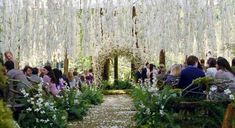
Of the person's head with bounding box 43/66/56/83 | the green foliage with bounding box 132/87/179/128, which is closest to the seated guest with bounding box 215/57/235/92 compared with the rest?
the green foliage with bounding box 132/87/179/128

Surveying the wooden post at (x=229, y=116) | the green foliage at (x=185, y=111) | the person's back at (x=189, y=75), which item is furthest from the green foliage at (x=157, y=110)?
the wooden post at (x=229, y=116)

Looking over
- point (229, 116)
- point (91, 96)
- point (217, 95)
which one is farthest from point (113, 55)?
point (229, 116)

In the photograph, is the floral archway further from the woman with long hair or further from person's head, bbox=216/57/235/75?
person's head, bbox=216/57/235/75

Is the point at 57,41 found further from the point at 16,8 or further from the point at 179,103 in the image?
the point at 179,103

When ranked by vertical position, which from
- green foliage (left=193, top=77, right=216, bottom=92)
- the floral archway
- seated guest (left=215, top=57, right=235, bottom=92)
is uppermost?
the floral archway

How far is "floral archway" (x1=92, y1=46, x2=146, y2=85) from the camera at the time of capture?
2538 centimetres

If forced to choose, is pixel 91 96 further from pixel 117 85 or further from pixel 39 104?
pixel 117 85

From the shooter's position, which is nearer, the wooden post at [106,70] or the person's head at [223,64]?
the person's head at [223,64]

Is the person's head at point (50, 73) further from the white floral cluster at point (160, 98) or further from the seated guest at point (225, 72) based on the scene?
the seated guest at point (225, 72)

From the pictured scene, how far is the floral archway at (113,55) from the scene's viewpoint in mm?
25375

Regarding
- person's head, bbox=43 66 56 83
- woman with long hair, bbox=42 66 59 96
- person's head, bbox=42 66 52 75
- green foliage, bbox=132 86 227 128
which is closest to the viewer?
green foliage, bbox=132 86 227 128

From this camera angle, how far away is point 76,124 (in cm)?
974

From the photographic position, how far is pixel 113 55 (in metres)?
27.2

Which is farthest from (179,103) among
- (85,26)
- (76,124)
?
(85,26)
